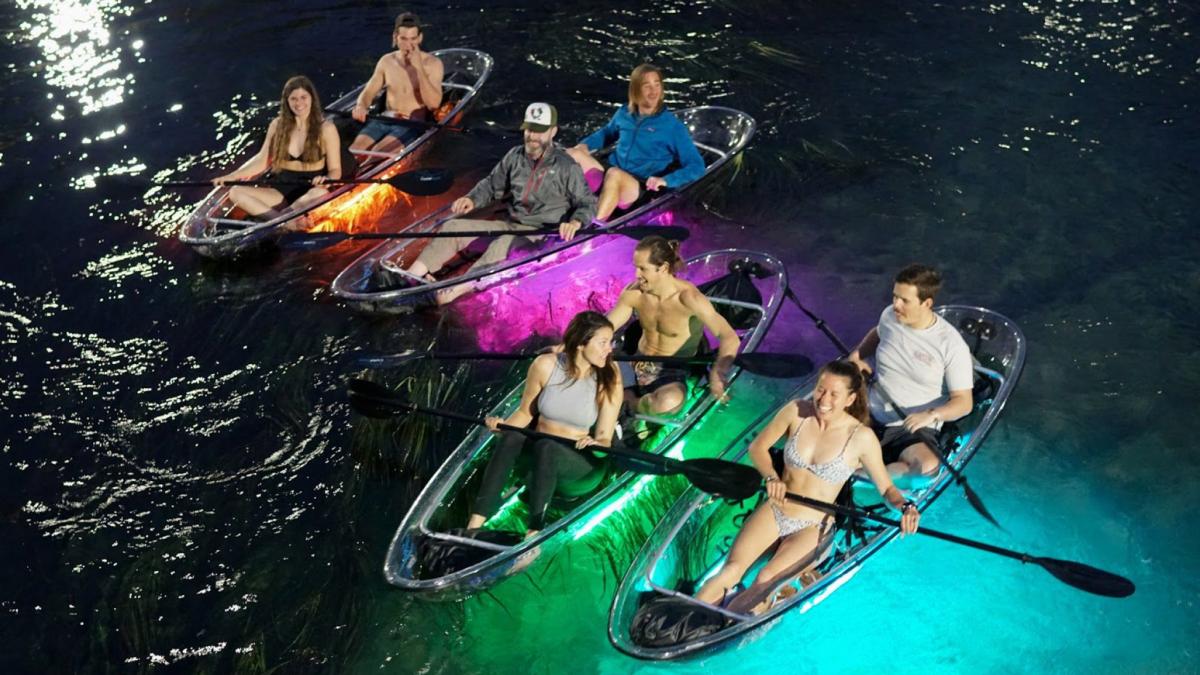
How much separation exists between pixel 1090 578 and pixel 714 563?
6.20ft

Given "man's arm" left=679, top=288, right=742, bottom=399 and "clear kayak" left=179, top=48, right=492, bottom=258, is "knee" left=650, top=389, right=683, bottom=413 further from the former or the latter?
"clear kayak" left=179, top=48, right=492, bottom=258

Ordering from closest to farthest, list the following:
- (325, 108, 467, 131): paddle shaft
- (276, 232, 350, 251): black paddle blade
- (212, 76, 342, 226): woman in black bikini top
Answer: (276, 232, 350, 251): black paddle blade → (212, 76, 342, 226): woman in black bikini top → (325, 108, 467, 131): paddle shaft

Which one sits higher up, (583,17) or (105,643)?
(583,17)

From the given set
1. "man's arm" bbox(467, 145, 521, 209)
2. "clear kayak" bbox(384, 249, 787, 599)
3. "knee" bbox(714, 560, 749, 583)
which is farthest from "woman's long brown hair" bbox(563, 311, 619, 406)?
"man's arm" bbox(467, 145, 521, 209)

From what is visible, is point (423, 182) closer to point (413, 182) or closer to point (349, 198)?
point (413, 182)

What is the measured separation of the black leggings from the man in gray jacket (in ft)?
7.77

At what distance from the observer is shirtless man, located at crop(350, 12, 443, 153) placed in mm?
10578

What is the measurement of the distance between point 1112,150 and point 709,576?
6.53 meters

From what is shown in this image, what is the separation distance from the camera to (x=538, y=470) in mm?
6609

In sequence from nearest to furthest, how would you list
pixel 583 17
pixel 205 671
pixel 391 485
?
pixel 205 671 < pixel 391 485 < pixel 583 17

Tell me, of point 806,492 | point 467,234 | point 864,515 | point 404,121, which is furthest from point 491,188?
point 864,515

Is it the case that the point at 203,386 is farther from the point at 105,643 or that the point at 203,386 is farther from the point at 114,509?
the point at 105,643

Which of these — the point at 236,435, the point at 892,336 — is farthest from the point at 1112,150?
the point at 236,435

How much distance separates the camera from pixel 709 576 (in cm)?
638
